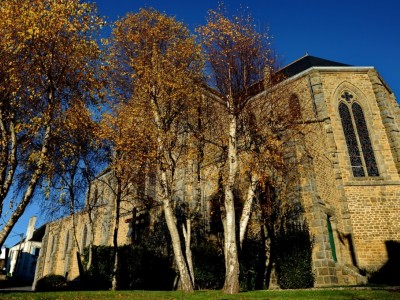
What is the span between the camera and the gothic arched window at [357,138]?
17.7 metres

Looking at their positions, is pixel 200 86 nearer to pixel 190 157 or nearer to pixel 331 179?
pixel 190 157

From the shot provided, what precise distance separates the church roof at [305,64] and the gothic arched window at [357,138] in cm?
381

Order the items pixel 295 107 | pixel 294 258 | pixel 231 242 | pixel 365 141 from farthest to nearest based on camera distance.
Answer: pixel 365 141, pixel 295 107, pixel 294 258, pixel 231 242

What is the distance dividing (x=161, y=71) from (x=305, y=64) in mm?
14557

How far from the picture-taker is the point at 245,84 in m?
12.1

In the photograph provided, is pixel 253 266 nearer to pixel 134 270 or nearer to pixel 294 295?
pixel 294 295

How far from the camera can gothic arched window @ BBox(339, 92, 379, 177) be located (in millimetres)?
17734

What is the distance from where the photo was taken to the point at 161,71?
12.8 metres

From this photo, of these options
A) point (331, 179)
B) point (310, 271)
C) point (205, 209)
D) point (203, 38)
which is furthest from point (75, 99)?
point (331, 179)

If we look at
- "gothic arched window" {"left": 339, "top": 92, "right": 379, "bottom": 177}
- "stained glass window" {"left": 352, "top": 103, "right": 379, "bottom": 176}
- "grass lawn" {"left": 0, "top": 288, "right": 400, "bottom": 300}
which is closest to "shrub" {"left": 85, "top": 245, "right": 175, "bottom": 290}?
"grass lawn" {"left": 0, "top": 288, "right": 400, "bottom": 300}

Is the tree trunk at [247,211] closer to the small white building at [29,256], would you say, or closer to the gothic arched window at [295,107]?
the gothic arched window at [295,107]

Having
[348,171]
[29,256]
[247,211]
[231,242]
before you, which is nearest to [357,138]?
[348,171]

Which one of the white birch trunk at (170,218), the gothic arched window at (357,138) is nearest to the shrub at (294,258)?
the white birch trunk at (170,218)

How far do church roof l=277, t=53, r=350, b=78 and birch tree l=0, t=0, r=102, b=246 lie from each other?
15.8 m
